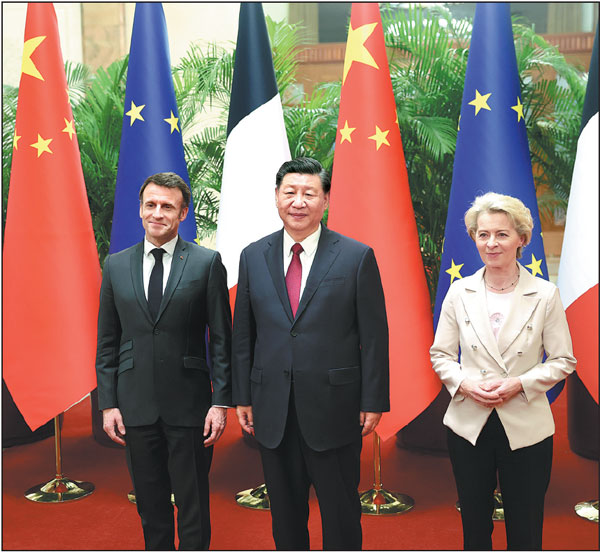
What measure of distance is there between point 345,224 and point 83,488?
85.2 inches

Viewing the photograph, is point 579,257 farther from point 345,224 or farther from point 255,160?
point 255,160

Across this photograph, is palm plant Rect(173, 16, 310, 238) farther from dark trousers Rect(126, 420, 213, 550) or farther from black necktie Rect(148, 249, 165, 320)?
dark trousers Rect(126, 420, 213, 550)

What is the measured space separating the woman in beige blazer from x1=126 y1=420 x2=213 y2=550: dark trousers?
990mm

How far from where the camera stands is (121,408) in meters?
2.55

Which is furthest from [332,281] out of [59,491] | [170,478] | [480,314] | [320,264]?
[59,491]

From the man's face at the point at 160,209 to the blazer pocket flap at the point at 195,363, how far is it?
0.49m

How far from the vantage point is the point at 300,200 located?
2312 mm

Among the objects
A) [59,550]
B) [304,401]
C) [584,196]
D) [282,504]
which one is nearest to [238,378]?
[304,401]

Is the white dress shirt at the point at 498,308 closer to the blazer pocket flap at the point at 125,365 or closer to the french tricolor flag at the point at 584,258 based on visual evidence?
the french tricolor flag at the point at 584,258

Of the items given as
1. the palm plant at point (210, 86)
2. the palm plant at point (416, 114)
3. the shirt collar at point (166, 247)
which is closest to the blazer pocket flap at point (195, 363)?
the shirt collar at point (166, 247)

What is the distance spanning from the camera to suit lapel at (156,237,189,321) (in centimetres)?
249

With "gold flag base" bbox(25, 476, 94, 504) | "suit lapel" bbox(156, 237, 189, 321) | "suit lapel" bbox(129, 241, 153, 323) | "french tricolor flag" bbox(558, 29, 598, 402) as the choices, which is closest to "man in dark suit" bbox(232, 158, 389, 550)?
"suit lapel" bbox(156, 237, 189, 321)

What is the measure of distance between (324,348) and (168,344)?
618 millimetres

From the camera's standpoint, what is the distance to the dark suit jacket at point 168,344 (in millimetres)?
2502
